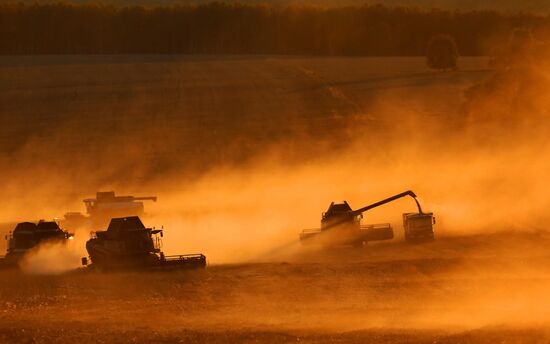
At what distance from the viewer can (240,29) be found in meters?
122

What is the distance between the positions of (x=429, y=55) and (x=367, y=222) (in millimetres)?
59935

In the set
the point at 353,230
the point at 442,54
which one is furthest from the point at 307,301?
the point at 442,54

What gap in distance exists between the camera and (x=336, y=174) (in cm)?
6247

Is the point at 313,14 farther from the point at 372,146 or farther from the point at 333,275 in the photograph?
the point at 333,275

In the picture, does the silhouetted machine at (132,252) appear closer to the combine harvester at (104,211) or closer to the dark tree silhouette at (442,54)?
the combine harvester at (104,211)

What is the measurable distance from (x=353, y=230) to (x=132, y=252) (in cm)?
879

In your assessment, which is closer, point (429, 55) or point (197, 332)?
point (197, 332)

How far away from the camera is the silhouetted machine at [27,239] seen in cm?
3587

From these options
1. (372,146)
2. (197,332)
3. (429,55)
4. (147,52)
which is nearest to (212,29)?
(147,52)

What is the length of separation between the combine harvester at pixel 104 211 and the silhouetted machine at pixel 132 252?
1037 centimetres

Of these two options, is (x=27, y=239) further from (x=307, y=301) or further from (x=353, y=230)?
(x=307, y=301)

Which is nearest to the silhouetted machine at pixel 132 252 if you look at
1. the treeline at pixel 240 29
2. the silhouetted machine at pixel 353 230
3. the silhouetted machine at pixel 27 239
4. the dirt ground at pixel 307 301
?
the dirt ground at pixel 307 301

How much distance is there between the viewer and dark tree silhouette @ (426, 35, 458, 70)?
340ft

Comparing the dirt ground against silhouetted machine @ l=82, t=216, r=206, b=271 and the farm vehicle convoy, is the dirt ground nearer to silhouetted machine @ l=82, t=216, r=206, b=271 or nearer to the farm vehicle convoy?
silhouetted machine @ l=82, t=216, r=206, b=271
